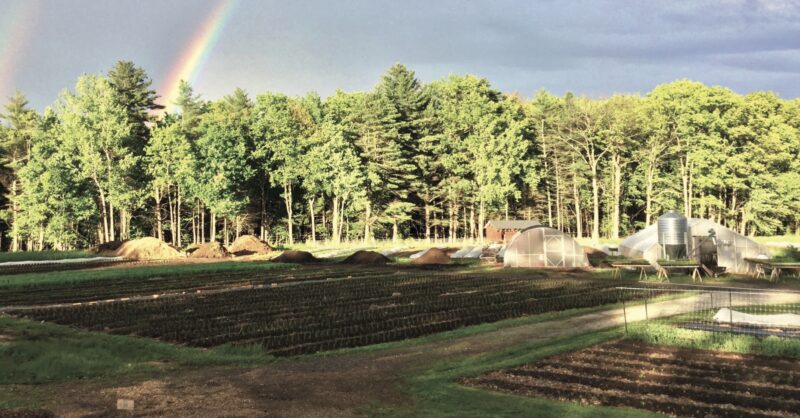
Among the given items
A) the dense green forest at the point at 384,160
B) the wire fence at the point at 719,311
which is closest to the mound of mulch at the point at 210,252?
the dense green forest at the point at 384,160

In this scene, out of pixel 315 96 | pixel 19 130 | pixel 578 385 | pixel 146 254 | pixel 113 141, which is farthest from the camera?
pixel 315 96

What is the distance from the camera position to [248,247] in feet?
197

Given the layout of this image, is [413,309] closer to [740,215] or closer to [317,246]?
Result: [317,246]

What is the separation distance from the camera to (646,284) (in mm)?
31609

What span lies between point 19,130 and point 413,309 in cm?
7849

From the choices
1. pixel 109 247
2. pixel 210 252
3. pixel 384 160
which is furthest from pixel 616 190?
pixel 109 247

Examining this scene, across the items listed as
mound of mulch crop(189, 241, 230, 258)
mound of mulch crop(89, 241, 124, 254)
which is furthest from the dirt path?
mound of mulch crop(89, 241, 124, 254)

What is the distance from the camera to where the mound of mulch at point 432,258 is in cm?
4806

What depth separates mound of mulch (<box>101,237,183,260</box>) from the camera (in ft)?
179

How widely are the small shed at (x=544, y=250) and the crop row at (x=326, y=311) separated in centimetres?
920

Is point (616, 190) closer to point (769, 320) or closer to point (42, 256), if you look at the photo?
point (769, 320)

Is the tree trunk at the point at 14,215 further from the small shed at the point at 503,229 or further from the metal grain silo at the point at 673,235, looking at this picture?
the metal grain silo at the point at 673,235

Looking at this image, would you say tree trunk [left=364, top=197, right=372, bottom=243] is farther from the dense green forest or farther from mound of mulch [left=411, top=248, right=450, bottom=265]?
mound of mulch [left=411, top=248, right=450, bottom=265]

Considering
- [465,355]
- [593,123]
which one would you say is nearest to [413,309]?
[465,355]
